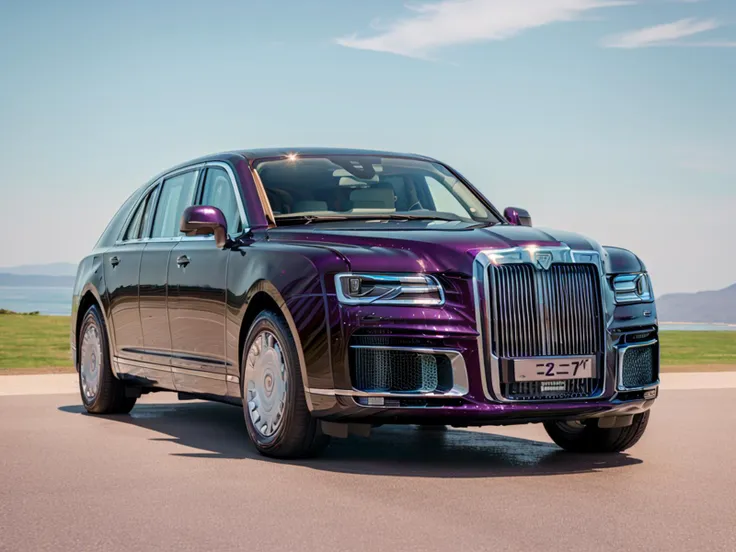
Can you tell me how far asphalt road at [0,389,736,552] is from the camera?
6.13m

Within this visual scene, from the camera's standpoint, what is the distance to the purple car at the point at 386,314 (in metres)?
8.03

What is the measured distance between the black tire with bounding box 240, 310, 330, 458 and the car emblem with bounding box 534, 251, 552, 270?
1548 millimetres

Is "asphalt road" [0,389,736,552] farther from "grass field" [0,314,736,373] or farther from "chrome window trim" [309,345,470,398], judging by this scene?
"grass field" [0,314,736,373]

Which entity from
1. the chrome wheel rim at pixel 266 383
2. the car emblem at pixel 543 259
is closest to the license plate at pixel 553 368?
the car emblem at pixel 543 259

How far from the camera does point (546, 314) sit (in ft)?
26.8

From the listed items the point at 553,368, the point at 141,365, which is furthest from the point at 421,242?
the point at 141,365

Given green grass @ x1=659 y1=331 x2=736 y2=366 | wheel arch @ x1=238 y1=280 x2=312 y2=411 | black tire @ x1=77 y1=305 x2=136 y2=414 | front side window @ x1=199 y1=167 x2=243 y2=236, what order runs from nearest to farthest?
wheel arch @ x1=238 y1=280 x2=312 y2=411 → front side window @ x1=199 y1=167 x2=243 y2=236 → black tire @ x1=77 y1=305 x2=136 y2=414 → green grass @ x1=659 y1=331 x2=736 y2=366

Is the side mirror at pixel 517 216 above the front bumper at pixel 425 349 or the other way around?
above

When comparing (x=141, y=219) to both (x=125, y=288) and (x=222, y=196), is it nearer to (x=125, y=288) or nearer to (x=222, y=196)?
(x=125, y=288)

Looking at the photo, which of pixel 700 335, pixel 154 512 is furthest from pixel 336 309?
pixel 700 335

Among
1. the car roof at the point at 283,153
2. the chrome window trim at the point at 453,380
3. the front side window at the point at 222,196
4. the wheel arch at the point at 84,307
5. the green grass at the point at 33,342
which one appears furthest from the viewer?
the green grass at the point at 33,342

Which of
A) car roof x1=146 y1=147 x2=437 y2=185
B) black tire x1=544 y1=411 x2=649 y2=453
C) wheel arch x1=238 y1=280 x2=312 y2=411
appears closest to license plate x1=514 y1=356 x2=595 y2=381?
black tire x1=544 y1=411 x2=649 y2=453

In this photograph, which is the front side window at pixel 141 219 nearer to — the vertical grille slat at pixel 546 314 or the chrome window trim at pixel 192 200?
the chrome window trim at pixel 192 200

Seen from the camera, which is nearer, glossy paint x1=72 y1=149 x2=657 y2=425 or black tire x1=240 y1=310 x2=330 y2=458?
glossy paint x1=72 y1=149 x2=657 y2=425
